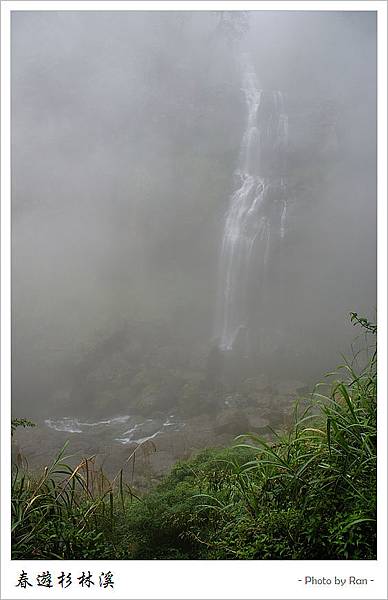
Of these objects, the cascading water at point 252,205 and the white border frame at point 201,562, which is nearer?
the white border frame at point 201,562

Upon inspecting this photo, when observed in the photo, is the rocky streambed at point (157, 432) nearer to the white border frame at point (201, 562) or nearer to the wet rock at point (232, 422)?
the wet rock at point (232, 422)

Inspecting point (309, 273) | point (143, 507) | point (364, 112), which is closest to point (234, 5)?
point (143, 507)

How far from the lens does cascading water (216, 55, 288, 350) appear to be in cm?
1625

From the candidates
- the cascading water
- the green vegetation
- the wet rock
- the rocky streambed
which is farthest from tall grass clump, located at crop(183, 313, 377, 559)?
the cascading water

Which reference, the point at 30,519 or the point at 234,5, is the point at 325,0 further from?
the point at 30,519

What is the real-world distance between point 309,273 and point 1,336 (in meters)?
15.7

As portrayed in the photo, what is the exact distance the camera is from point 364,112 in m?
18.0

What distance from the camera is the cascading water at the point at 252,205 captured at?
640 inches

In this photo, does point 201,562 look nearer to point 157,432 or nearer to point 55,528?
point 55,528

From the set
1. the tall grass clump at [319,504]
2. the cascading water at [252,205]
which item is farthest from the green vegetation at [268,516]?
the cascading water at [252,205]

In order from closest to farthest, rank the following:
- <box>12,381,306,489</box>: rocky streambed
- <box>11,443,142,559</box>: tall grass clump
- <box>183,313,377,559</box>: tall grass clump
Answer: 1. <box>183,313,377,559</box>: tall grass clump
2. <box>11,443,142,559</box>: tall grass clump
3. <box>12,381,306,489</box>: rocky streambed

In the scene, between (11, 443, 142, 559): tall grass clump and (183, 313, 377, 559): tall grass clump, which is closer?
(183, 313, 377, 559): tall grass clump

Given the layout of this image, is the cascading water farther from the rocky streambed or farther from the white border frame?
the white border frame

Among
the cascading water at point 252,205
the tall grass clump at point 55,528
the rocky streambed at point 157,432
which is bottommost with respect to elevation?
the rocky streambed at point 157,432
